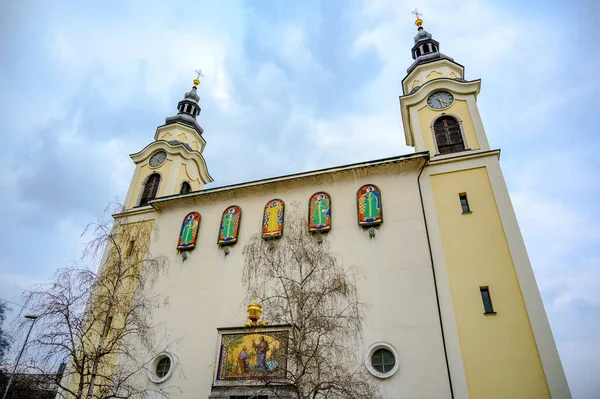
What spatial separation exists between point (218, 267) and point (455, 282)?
384 inches

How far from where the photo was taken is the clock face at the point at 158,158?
2394 centimetres

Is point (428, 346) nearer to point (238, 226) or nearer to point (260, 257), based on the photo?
point (260, 257)

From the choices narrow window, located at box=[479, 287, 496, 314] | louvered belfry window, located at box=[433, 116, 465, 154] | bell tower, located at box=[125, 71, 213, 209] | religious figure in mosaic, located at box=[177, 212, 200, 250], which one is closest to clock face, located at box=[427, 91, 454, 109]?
louvered belfry window, located at box=[433, 116, 465, 154]

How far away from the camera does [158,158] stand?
2422 cm

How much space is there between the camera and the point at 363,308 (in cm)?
1405

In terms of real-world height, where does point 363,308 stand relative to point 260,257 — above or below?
below

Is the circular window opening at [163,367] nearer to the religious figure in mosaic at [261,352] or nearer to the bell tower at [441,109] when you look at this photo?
the religious figure in mosaic at [261,352]

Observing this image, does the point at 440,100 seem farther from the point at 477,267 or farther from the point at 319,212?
the point at 477,267

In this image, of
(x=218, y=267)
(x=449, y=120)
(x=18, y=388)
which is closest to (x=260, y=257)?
(x=218, y=267)

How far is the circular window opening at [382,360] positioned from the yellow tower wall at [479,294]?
7.41 feet

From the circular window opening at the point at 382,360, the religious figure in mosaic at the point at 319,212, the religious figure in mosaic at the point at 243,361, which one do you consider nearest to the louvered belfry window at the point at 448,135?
the religious figure in mosaic at the point at 319,212

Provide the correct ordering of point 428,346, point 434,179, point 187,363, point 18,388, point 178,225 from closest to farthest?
point 18,388 < point 428,346 < point 187,363 < point 434,179 < point 178,225

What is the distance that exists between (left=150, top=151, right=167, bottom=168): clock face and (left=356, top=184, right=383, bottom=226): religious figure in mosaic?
43.6ft

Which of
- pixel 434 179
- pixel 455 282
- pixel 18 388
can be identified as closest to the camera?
pixel 18 388
